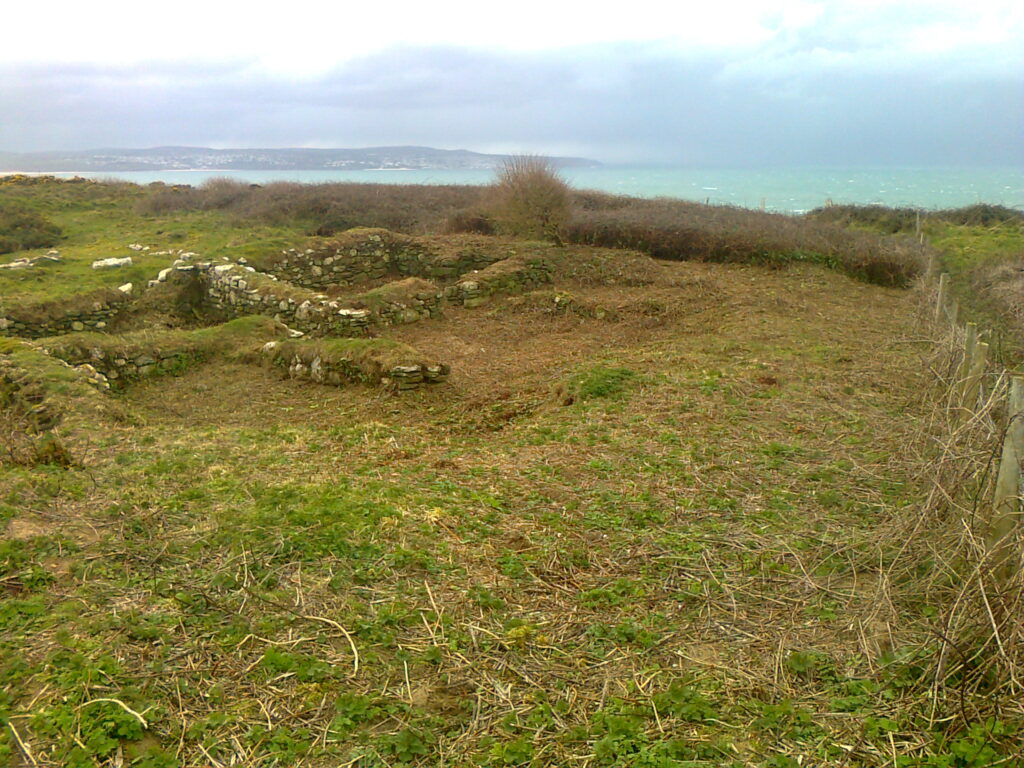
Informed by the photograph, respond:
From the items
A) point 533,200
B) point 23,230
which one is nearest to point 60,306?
point 23,230

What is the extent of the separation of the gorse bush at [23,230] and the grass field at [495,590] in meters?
17.2

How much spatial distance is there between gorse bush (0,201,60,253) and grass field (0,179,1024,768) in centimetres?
1718

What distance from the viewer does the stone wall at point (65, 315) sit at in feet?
45.4

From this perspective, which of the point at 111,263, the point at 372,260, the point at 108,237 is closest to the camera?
the point at 111,263

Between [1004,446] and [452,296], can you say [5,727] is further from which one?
[452,296]

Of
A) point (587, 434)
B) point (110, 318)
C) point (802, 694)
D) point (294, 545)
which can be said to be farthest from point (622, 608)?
point (110, 318)

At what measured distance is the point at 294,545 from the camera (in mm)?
5457

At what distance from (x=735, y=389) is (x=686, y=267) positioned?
460 inches

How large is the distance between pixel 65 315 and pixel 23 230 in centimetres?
1178

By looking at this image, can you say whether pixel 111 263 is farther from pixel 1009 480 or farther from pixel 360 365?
pixel 1009 480

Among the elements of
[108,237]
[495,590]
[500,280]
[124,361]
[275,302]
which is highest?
[108,237]

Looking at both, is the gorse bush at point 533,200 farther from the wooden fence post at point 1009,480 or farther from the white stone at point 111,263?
the wooden fence post at point 1009,480

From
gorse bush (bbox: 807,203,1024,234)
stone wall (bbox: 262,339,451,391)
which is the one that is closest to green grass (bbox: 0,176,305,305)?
stone wall (bbox: 262,339,451,391)

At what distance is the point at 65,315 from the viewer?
47.4 feet
